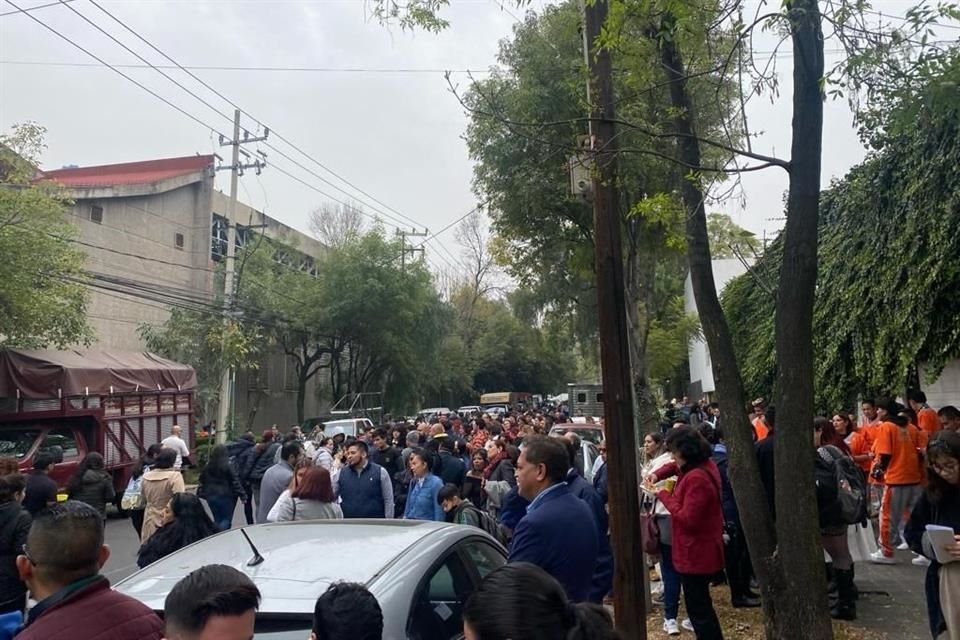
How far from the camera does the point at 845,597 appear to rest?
23.6 ft

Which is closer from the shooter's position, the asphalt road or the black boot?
the black boot

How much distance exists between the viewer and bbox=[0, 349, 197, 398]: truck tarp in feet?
49.5

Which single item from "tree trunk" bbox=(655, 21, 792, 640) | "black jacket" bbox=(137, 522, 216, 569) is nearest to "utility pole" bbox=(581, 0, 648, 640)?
"tree trunk" bbox=(655, 21, 792, 640)

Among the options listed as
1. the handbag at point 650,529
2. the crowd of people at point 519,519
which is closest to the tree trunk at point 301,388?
the crowd of people at point 519,519

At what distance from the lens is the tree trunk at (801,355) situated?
16.3ft

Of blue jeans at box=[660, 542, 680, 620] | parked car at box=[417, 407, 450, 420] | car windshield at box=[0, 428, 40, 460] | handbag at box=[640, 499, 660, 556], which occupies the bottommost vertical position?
blue jeans at box=[660, 542, 680, 620]

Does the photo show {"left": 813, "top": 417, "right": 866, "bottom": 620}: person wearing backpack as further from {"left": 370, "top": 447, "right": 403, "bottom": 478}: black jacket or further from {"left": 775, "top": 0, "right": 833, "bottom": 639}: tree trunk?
{"left": 370, "top": 447, "right": 403, "bottom": 478}: black jacket

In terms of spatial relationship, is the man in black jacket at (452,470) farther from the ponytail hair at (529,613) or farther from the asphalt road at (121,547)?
the ponytail hair at (529,613)

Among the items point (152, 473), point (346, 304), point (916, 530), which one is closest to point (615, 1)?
point (916, 530)

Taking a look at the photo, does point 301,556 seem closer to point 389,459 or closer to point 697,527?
point 697,527

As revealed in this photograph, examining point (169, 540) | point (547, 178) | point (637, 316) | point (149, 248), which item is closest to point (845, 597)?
point (169, 540)

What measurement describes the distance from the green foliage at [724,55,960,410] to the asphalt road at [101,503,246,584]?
8503 millimetres

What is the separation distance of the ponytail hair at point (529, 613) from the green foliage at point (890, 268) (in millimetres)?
7197

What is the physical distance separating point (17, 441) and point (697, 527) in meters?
13.1
